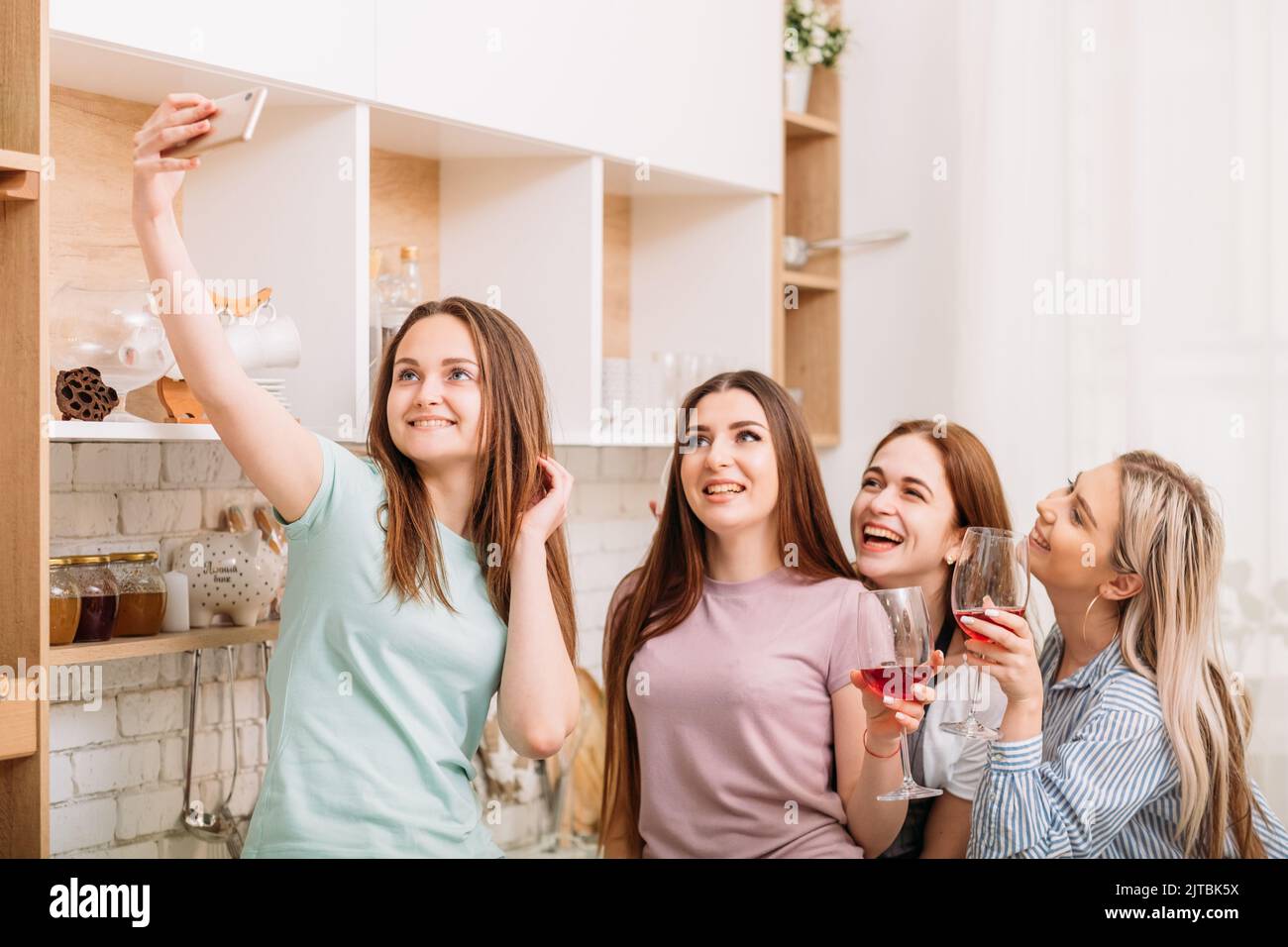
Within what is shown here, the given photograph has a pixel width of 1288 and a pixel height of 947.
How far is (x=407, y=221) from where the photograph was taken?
2.49 m

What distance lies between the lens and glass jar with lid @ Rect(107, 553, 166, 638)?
1852 mm

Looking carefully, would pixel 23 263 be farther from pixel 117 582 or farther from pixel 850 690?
pixel 850 690

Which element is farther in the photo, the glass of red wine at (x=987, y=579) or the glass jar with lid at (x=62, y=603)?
the glass jar with lid at (x=62, y=603)

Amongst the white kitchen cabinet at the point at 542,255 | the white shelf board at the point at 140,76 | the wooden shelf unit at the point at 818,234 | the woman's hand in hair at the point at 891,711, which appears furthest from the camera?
the wooden shelf unit at the point at 818,234

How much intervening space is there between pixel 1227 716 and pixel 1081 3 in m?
1.62

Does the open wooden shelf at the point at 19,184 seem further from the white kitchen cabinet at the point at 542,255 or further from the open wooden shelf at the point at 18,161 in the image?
the white kitchen cabinet at the point at 542,255

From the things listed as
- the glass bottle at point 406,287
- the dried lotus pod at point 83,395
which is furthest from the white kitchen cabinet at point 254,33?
the dried lotus pod at point 83,395

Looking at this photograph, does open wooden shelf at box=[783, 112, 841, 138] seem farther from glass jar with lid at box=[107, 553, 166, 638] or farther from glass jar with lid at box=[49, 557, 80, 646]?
glass jar with lid at box=[49, 557, 80, 646]

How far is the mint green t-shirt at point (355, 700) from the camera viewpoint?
5.33 feet

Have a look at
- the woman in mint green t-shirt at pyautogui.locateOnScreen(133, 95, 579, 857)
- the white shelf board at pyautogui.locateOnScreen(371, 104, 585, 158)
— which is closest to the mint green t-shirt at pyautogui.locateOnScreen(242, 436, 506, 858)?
the woman in mint green t-shirt at pyautogui.locateOnScreen(133, 95, 579, 857)

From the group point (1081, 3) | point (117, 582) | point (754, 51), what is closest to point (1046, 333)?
point (1081, 3)

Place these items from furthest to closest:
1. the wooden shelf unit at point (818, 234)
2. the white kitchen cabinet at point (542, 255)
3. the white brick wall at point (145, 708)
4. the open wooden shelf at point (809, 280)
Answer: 1. the wooden shelf unit at point (818, 234)
2. the open wooden shelf at point (809, 280)
3. the white kitchen cabinet at point (542, 255)
4. the white brick wall at point (145, 708)
